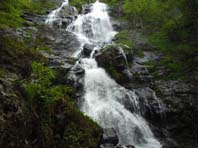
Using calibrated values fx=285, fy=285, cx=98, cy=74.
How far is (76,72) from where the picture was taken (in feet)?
64.7

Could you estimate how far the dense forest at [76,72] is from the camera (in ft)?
35.5

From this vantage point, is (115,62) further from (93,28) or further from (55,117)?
(55,117)

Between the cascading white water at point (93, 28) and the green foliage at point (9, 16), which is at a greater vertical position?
the green foliage at point (9, 16)

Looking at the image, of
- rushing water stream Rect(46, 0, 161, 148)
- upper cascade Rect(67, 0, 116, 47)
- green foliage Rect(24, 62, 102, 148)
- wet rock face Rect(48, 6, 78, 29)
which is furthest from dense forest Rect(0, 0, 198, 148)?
upper cascade Rect(67, 0, 116, 47)

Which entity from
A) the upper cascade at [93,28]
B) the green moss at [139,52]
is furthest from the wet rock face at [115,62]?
the upper cascade at [93,28]

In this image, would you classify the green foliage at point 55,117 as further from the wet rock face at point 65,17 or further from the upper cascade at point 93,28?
the wet rock face at point 65,17

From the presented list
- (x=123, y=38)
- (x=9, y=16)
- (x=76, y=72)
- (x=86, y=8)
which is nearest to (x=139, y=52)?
(x=123, y=38)

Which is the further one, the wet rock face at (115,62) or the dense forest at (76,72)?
the wet rock face at (115,62)

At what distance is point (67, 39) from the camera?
87.3ft

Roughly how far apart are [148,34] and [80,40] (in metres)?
6.98

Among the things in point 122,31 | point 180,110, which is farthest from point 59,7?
point 180,110

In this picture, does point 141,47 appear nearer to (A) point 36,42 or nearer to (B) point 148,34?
(B) point 148,34

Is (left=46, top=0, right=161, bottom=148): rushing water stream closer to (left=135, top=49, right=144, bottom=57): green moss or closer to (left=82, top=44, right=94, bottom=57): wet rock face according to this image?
(left=82, top=44, right=94, bottom=57): wet rock face

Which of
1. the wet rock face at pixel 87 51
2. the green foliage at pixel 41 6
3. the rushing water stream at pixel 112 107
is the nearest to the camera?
the rushing water stream at pixel 112 107
